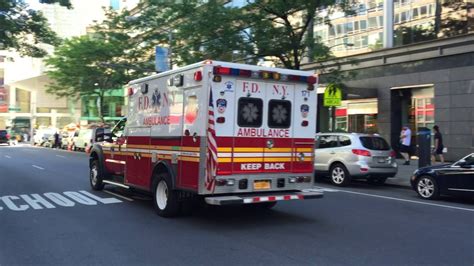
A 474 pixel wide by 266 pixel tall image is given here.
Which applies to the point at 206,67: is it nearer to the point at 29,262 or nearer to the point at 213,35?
the point at 29,262

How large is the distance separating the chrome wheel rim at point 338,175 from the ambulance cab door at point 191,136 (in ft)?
24.5

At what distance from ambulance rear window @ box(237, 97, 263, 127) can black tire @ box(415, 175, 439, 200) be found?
17.9 ft

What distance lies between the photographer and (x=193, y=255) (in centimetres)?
646

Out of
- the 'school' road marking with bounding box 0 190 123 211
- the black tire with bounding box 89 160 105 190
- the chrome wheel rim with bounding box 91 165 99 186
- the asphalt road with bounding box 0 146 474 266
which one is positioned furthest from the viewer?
the chrome wheel rim with bounding box 91 165 99 186

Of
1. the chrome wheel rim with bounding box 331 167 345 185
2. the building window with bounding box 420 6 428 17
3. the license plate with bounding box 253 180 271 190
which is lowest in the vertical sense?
the chrome wheel rim with bounding box 331 167 345 185

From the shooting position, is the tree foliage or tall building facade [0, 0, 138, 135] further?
tall building facade [0, 0, 138, 135]

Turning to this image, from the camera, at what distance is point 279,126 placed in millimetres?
8977

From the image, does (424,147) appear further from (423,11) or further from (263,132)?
(423,11)

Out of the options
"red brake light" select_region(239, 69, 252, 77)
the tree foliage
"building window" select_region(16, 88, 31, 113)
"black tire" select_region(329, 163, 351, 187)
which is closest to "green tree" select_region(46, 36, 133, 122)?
the tree foliage

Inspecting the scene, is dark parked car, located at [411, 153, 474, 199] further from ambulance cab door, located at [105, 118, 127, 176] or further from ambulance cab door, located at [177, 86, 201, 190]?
ambulance cab door, located at [105, 118, 127, 176]

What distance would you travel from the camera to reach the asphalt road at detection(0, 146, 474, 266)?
638 centimetres

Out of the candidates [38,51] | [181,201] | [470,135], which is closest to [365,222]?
[181,201]

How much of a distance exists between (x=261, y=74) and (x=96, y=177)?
240 inches

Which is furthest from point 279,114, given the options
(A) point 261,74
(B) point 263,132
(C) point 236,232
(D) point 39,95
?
(D) point 39,95
